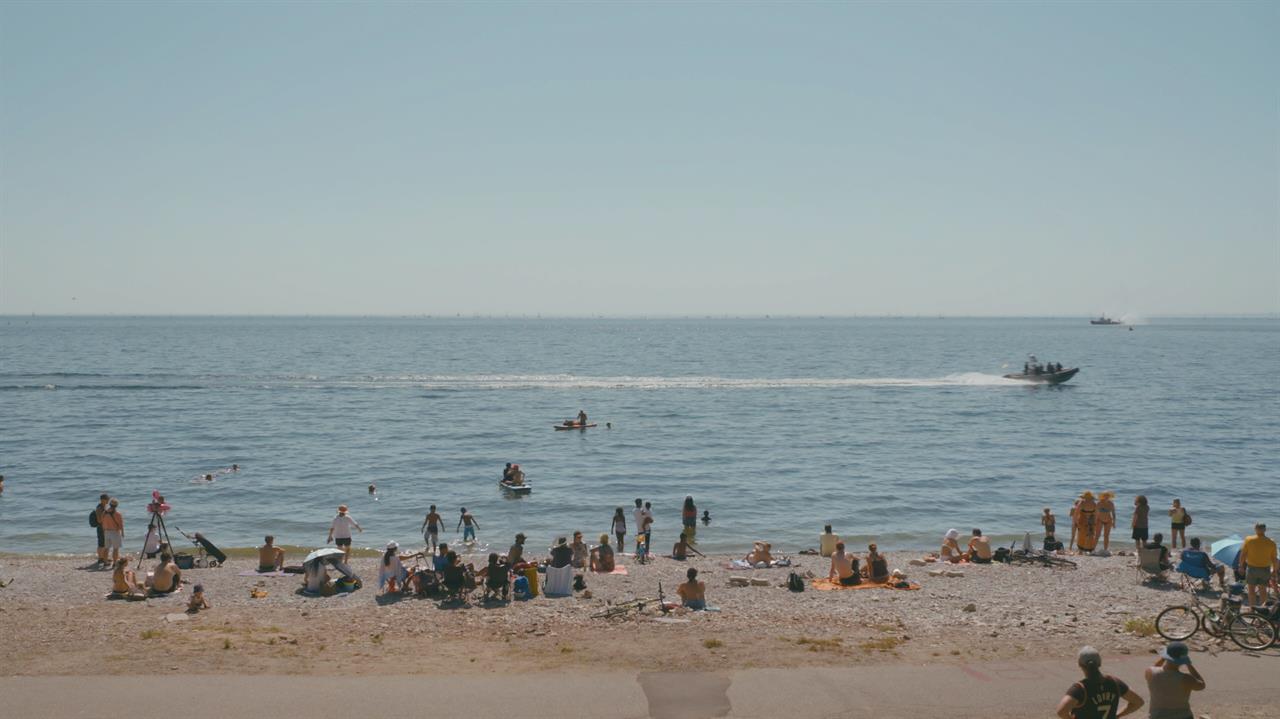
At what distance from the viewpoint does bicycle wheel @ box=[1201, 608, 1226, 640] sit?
51.4 ft

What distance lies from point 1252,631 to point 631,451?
126 ft

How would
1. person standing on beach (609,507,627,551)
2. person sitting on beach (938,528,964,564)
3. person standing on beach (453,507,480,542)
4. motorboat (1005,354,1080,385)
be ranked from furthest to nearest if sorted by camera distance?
1. motorboat (1005,354,1080,385)
2. person standing on beach (453,507,480,542)
3. person standing on beach (609,507,627,551)
4. person sitting on beach (938,528,964,564)

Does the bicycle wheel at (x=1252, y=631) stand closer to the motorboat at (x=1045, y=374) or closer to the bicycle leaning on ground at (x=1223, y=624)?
the bicycle leaning on ground at (x=1223, y=624)

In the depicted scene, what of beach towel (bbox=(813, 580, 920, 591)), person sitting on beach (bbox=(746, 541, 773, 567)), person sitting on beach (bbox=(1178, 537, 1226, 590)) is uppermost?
person sitting on beach (bbox=(1178, 537, 1226, 590))

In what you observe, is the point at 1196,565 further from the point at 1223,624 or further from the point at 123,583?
the point at 123,583

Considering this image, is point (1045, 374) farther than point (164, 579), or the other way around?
point (1045, 374)

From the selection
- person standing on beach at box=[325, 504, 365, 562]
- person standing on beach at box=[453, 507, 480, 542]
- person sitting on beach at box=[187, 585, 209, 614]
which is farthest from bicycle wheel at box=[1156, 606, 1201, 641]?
person standing on beach at box=[453, 507, 480, 542]

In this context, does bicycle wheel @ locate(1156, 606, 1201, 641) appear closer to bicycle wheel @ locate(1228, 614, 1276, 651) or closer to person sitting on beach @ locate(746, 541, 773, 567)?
bicycle wheel @ locate(1228, 614, 1276, 651)

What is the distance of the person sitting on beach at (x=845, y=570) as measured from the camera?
22.0 meters

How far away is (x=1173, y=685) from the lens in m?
10.3

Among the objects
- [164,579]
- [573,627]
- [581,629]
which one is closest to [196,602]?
[164,579]

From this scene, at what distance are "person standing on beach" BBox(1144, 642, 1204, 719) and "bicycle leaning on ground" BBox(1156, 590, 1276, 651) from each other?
600cm

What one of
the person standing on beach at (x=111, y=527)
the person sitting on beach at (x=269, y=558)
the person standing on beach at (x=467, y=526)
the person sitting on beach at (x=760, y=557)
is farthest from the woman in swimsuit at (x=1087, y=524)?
the person standing on beach at (x=111, y=527)

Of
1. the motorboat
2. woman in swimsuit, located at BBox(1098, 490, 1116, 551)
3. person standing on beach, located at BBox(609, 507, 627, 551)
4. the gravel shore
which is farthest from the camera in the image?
the motorboat
